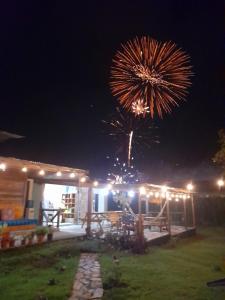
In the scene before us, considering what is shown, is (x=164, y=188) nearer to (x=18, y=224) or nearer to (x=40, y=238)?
(x=40, y=238)

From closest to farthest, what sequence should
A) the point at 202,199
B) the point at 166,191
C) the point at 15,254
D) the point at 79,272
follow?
1. the point at 79,272
2. the point at 15,254
3. the point at 166,191
4. the point at 202,199

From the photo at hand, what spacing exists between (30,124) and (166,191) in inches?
566

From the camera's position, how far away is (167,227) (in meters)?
14.8

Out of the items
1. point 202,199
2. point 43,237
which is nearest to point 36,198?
point 43,237

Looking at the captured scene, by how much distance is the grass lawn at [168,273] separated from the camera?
6273 mm

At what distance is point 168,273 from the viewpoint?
26.5 feet

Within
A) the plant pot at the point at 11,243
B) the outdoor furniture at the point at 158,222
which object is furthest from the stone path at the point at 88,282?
the outdoor furniture at the point at 158,222

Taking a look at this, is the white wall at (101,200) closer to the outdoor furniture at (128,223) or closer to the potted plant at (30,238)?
the outdoor furniture at (128,223)

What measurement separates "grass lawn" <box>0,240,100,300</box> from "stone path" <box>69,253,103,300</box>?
0.17m

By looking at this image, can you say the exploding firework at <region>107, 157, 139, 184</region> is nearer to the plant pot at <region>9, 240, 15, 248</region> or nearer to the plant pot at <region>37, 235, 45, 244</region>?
the plant pot at <region>37, 235, 45, 244</region>

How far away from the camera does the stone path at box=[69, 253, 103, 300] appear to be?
5961mm

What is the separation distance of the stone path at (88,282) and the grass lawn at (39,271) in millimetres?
171

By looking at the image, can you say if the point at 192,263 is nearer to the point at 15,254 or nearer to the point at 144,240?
the point at 144,240

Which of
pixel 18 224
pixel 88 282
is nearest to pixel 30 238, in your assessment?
pixel 18 224
